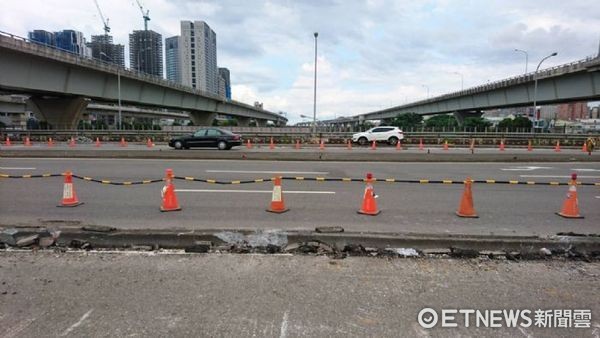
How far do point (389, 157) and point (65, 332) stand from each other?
1645 cm

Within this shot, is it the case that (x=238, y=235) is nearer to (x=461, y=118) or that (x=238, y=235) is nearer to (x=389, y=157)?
(x=389, y=157)

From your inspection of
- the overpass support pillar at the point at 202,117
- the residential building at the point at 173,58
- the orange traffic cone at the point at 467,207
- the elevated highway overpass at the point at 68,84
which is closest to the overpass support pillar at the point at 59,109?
the elevated highway overpass at the point at 68,84

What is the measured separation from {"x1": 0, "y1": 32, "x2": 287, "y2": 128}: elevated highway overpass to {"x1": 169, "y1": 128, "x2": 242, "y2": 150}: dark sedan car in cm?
1561

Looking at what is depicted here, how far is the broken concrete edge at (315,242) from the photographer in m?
5.31

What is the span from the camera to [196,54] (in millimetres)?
86625

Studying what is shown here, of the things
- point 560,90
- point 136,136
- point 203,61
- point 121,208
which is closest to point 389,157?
point 121,208

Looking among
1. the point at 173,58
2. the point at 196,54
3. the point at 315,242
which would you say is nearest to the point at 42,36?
the point at 173,58

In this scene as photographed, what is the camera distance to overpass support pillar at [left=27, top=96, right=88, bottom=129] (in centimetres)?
4103

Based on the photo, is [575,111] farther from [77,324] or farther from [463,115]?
[77,324]

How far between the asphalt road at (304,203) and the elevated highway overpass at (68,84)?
2011cm

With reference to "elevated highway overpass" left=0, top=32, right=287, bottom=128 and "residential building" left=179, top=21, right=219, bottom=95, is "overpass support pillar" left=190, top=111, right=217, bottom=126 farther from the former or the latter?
"residential building" left=179, top=21, right=219, bottom=95

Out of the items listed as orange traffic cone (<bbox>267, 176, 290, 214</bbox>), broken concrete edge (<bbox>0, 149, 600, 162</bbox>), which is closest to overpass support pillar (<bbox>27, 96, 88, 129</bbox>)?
broken concrete edge (<bbox>0, 149, 600, 162</bbox>)

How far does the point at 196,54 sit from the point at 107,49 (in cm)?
2202

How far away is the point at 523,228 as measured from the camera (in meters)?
6.53
